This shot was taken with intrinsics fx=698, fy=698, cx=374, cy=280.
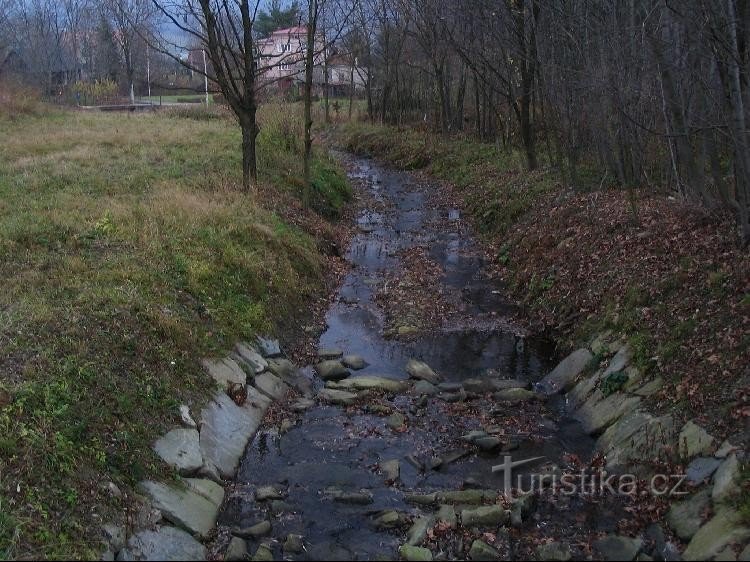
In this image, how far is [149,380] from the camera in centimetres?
716

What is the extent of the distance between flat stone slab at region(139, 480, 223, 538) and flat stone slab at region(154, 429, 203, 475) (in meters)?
0.30

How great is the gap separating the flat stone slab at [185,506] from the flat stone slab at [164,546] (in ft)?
0.43

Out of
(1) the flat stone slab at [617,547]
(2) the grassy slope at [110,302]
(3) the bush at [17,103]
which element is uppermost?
(3) the bush at [17,103]

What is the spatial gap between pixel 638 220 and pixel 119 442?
887 cm

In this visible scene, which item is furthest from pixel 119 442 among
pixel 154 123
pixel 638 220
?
pixel 154 123

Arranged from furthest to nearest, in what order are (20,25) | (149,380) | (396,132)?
1. (20,25)
2. (396,132)
3. (149,380)

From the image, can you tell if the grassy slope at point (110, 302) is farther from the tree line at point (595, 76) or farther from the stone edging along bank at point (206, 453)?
the tree line at point (595, 76)

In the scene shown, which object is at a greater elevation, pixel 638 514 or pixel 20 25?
pixel 20 25

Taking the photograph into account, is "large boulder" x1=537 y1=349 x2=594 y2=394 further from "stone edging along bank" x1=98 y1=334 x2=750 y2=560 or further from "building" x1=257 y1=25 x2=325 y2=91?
"building" x1=257 y1=25 x2=325 y2=91

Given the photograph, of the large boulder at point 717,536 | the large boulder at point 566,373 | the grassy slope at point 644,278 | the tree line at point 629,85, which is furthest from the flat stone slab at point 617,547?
the tree line at point 629,85

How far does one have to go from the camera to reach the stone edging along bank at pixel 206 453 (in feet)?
17.6

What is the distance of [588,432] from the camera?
7.73m

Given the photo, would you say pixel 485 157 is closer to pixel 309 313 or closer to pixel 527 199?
pixel 527 199

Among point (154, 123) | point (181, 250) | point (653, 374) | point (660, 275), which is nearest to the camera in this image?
point (653, 374)
